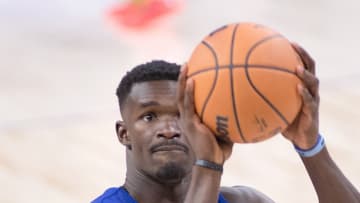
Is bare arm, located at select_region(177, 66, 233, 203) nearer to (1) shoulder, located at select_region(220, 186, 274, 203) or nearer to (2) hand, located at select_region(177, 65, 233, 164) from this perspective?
(2) hand, located at select_region(177, 65, 233, 164)

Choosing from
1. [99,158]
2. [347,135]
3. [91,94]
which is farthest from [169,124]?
[91,94]

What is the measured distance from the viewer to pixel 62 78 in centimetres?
677

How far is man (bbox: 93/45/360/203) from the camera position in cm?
243

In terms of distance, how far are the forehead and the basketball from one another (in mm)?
496

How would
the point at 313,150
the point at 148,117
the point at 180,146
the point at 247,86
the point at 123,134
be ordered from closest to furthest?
1. the point at 247,86
2. the point at 313,150
3. the point at 180,146
4. the point at 148,117
5. the point at 123,134

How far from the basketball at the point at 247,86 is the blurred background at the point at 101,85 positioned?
2705 mm

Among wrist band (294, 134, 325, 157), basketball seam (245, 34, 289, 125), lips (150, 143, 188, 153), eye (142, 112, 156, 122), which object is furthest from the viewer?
eye (142, 112, 156, 122)

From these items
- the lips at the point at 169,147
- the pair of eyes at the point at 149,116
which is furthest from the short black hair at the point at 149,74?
the lips at the point at 169,147

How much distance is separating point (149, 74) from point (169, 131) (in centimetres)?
26

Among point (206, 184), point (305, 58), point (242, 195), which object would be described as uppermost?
point (305, 58)

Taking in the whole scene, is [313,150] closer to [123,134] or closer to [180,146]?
[180,146]

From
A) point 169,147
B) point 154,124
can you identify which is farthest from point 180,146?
point 154,124

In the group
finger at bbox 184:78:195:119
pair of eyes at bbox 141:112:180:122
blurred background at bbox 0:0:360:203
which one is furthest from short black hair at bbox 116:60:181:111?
blurred background at bbox 0:0:360:203

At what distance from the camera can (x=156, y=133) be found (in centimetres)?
288
